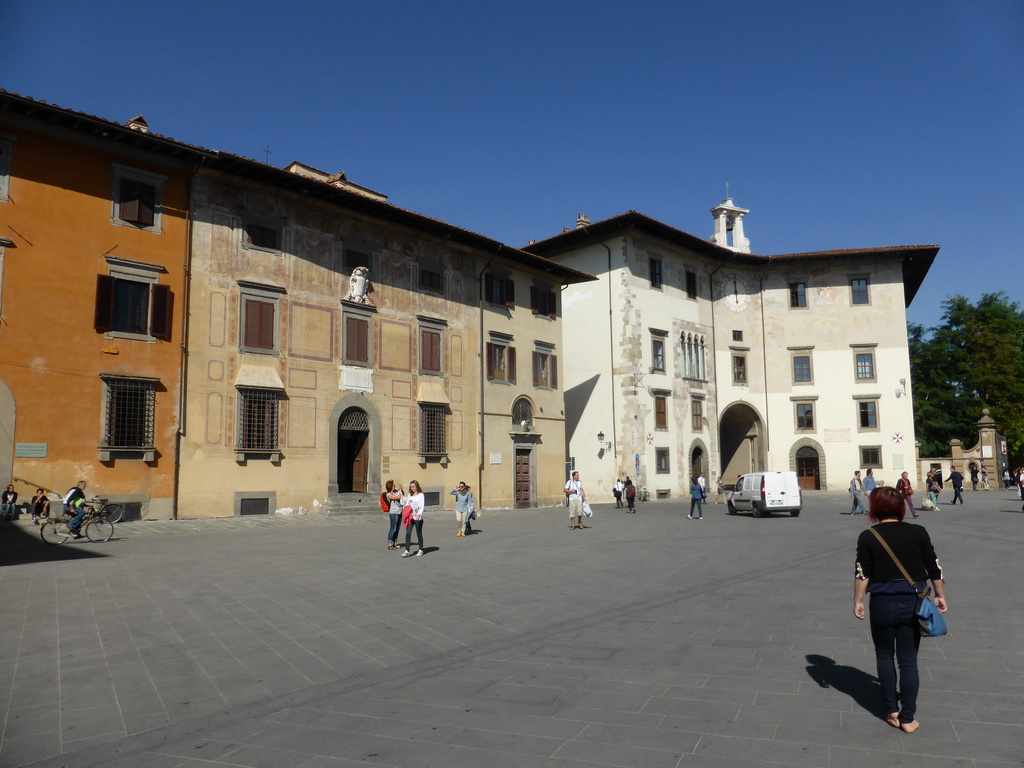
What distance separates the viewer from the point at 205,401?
22.5 metres

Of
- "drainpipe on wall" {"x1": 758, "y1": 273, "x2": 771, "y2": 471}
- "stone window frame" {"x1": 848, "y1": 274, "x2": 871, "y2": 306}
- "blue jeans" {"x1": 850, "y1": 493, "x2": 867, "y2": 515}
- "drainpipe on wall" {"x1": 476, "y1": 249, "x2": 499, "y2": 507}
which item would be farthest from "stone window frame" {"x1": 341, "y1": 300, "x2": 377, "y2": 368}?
"stone window frame" {"x1": 848, "y1": 274, "x2": 871, "y2": 306}

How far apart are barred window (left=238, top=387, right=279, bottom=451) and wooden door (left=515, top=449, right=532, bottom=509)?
37.4ft

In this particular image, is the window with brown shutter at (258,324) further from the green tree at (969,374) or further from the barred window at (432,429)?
the green tree at (969,374)

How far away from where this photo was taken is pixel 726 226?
1877 inches

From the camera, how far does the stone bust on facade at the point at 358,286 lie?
87.0 ft

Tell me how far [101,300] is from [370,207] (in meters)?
9.58

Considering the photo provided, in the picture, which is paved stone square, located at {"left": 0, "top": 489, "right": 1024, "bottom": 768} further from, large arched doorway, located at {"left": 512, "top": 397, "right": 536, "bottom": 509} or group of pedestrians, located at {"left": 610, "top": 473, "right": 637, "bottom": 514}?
Result: large arched doorway, located at {"left": 512, "top": 397, "right": 536, "bottom": 509}

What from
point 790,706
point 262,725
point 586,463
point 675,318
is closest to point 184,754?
point 262,725

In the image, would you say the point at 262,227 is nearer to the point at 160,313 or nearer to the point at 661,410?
the point at 160,313

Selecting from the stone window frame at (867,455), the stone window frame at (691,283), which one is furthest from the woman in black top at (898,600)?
the stone window frame at (867,455)

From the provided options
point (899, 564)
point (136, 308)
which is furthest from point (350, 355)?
point (899, 564)

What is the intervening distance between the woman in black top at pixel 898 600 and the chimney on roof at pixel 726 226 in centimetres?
4426

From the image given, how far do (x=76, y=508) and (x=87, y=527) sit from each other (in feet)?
1.79

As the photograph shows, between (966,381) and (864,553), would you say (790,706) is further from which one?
(966,381)
